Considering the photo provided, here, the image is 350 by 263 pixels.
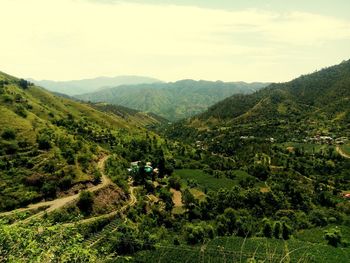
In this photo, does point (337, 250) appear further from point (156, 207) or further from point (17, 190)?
point (17, 190)

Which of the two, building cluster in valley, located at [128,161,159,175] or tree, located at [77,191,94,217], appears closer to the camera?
tree, located at [77,191,94,217]

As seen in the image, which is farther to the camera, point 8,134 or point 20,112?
point 20,112

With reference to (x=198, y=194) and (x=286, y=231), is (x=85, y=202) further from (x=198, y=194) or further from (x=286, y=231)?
(x=286, y=231)

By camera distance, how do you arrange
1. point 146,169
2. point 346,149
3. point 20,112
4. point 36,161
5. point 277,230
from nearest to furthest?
point 277,230
point 36,161
point 146,169
point 20,112
point 346,149

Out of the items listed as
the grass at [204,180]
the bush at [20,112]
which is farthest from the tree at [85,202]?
the bush at [20,112]

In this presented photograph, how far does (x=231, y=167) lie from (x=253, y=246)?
84.2m

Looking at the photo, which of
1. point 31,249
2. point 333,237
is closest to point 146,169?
point 333,237

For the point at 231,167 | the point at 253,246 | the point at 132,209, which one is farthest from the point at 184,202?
the point at 231,167

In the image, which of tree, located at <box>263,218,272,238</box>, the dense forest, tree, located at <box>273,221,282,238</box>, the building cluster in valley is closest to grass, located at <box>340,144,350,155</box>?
the dense forest

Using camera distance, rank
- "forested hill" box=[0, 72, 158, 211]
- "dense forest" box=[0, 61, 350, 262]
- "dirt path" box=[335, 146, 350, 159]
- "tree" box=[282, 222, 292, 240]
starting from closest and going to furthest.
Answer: "dense forest" box=[0, 61, 350, 262], "tree" box=[282, 222, 292, 240], "forested hill" box=[0, 72, 158, 211], "dirt path" box=[335, 146, 350, 159]

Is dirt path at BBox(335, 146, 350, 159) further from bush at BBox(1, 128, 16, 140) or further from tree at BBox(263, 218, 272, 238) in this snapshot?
bush at BBox(1, 128, 16, 140)

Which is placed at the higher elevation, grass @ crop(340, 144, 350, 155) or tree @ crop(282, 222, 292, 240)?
grass @ crop(340, 144, 350, 155)

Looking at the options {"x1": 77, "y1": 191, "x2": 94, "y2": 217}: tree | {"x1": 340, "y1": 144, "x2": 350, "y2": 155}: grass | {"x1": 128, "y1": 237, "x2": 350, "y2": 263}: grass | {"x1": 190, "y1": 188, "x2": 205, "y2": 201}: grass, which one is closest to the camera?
{"x1": 128, "y1": 237, "x2": 350, "y2": 263}: grass

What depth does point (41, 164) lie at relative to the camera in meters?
111
